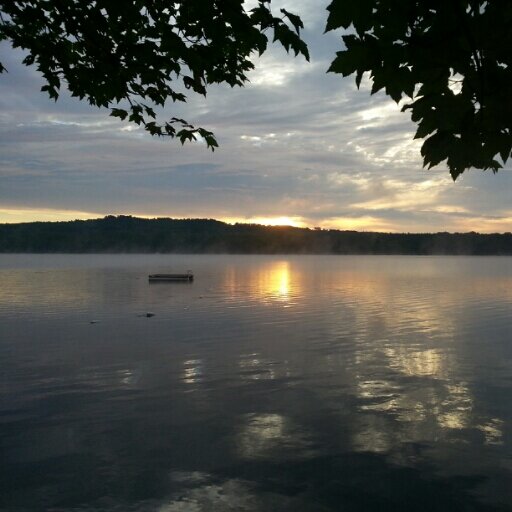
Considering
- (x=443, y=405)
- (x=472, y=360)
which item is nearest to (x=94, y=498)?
(x=443, y=405)

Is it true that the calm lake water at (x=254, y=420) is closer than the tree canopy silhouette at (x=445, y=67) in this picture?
No

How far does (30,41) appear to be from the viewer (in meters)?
9.60

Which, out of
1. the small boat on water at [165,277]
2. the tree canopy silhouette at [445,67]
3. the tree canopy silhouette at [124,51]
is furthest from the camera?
the small boat on water at [165,277]

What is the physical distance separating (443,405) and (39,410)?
43.3 ft

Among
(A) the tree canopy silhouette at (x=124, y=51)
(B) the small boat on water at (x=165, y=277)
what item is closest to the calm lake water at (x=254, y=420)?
(A) the tree canopy silhouette at (x=124, y=51)

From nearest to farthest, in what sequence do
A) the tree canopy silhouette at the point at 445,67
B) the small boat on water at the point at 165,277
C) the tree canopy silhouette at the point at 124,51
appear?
the tree canopy silhouette at the point at 445,67
the tree canopy silhouette at the point at 124,51
the small boat on water at the point at 165,277

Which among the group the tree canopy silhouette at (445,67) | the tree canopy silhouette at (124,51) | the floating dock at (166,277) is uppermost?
the tree canopy silhouette at (124,51)

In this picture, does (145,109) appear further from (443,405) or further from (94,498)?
(443,405)

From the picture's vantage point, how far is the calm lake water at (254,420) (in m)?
10.6

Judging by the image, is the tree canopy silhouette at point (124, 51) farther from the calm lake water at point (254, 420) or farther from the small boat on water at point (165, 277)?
the small boat on water at point (165, 277)

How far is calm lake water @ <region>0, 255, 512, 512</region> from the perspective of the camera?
10.6m

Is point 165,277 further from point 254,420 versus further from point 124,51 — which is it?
point 124,51

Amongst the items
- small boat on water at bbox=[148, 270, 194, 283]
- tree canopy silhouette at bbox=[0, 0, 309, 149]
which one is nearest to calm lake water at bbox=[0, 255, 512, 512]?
tree canopy silhouette at bbox=[0, 0, 309, 149]

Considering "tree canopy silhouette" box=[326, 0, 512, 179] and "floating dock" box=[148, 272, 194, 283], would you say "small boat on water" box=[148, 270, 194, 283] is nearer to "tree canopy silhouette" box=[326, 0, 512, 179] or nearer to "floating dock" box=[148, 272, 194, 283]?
"floating dock" box=[148, 272, 194, 283]
